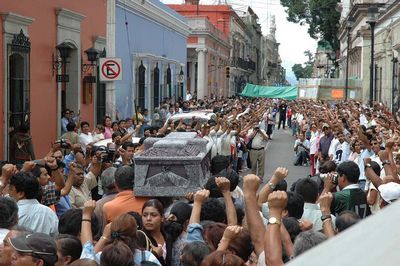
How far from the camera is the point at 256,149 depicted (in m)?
16.5

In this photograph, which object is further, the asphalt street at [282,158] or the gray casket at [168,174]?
the asphalt street at [282,158]

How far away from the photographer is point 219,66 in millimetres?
58375

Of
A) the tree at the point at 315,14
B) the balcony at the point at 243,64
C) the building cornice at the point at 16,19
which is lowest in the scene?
the building cornice at the point at 16,19

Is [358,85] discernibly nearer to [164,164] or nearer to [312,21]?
[312,21]

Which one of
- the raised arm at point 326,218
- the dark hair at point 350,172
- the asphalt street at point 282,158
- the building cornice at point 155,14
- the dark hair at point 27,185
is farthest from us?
the building cornice at point 155,14

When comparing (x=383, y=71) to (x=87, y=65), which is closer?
(x=87, y=65)

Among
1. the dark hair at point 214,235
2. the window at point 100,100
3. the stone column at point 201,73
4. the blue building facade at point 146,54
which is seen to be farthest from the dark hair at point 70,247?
the stone column at point 201,73

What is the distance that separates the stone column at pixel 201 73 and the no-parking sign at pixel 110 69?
32245 millimetres

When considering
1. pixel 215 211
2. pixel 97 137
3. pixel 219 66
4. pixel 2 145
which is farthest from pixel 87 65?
pixel 219 66

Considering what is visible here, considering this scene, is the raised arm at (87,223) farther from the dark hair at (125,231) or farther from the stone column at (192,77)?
the stone column at (192,77)

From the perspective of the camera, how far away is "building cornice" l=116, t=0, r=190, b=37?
970 inches

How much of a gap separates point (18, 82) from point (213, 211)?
9461mm

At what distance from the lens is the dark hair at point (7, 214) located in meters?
4.71

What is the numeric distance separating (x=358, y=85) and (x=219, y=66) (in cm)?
1665
